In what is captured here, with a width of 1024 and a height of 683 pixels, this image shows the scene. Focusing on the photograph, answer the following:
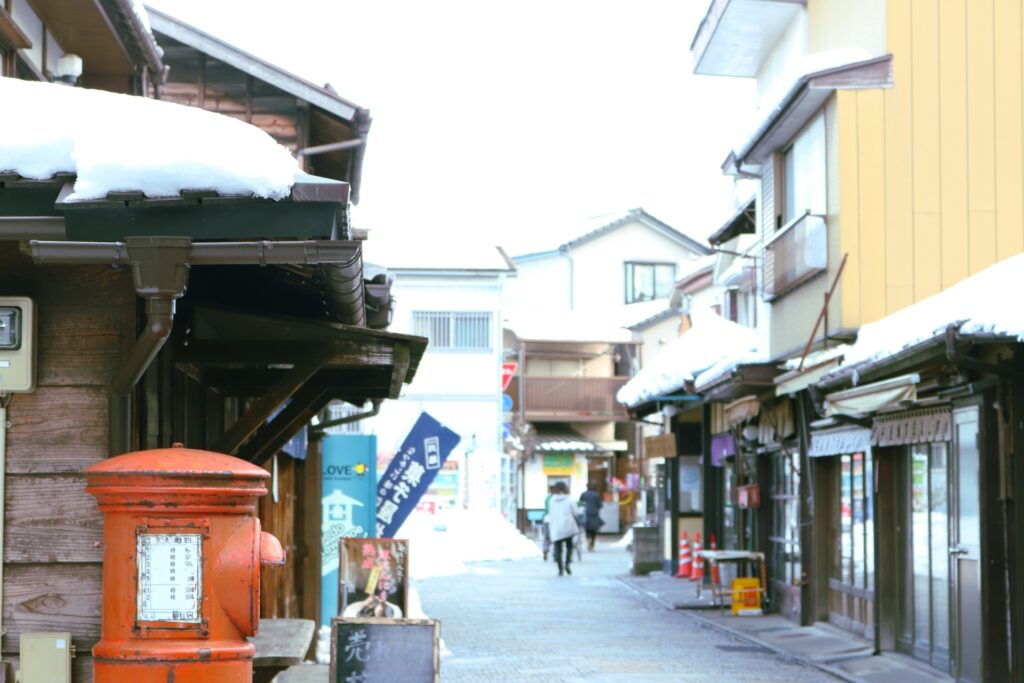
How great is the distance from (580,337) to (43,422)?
5027 cm

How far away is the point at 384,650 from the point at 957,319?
17.0ft

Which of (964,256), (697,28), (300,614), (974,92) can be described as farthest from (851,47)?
(300,614)

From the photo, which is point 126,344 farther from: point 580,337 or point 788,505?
point 580,337

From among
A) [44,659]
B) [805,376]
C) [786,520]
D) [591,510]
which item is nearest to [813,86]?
[805,376]

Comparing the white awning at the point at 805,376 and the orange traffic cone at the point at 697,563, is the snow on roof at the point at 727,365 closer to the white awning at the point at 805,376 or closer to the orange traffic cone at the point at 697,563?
the white awning at the point at 805,376

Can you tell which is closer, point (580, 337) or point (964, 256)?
point (964, 256)

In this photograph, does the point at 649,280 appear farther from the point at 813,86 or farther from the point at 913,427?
the point at 913,427

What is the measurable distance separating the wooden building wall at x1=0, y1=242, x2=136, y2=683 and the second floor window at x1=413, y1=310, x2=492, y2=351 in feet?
137

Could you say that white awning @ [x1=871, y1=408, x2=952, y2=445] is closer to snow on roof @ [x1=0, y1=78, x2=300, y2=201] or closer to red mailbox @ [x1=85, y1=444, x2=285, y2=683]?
red mailbox @ [x1=85, y1=444, x2=285, y2=683]

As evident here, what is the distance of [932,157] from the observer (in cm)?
1797

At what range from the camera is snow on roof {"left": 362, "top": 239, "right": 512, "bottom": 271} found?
158 feet

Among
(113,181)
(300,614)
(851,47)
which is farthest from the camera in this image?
(851,47)

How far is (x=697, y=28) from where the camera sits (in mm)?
23938

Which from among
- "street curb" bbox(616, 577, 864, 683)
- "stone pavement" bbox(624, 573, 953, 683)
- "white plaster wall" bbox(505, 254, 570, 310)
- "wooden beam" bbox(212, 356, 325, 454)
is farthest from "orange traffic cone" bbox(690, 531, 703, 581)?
"white plaster wall" bbox(505, 254, 570, 310)
